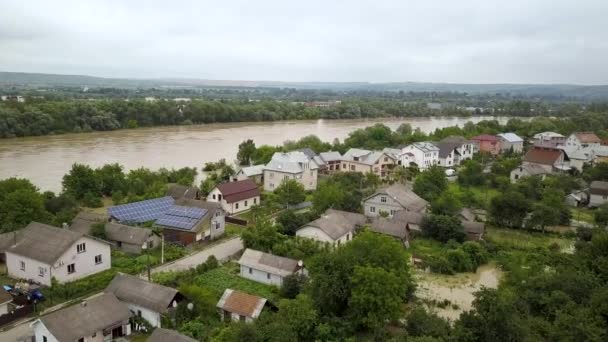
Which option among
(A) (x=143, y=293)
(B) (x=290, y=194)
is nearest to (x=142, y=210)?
(B) (x=290, y=194)

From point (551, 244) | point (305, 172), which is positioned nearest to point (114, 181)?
point (305, 172)

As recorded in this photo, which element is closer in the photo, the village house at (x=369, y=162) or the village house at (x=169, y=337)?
the village house at (x=169, y=337)

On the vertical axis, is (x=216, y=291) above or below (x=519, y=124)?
below

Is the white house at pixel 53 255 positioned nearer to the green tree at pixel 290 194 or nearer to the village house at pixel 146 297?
the village house at pixel 146 297

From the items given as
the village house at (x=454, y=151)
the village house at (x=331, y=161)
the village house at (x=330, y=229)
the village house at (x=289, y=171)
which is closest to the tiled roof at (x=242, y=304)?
the village house at (x=330, y=229)

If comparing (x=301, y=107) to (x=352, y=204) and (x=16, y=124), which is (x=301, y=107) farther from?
(x=352, y=204)

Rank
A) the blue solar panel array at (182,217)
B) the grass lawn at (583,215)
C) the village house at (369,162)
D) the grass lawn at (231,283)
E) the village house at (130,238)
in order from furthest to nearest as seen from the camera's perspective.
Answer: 1. the village house at (369,162)
2. the grass lawn at (583,215)
3. the blue solar panel array at (182,217)
4. the village house at (130,238)
5. the grass lawn at (231,283)
